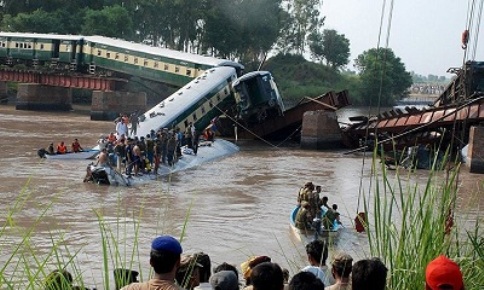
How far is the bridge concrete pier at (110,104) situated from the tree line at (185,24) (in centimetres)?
1814

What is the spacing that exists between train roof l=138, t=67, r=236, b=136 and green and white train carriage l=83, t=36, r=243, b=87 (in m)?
2.75

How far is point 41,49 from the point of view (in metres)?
57.6

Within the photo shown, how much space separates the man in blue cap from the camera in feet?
15.9

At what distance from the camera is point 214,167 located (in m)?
31.4

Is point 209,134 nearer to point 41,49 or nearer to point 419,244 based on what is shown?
point 41,49

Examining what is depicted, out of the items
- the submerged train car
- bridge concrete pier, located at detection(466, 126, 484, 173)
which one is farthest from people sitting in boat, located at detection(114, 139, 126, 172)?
the submerged train car

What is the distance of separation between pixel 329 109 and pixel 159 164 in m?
14.4

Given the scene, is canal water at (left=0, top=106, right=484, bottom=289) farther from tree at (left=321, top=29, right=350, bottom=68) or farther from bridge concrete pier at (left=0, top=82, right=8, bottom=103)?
tree at (left=321, top=29, right=350, bottom=68)

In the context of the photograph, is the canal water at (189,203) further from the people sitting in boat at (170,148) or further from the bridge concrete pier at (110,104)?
the bridge concrete pier at (110,104)

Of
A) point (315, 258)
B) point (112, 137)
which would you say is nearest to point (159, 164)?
point (112, 137)

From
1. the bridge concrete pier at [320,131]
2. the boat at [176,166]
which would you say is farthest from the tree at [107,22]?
the boat at [176,166]

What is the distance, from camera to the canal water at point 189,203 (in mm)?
14355

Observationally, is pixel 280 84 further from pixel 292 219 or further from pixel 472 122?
pixel 292 219

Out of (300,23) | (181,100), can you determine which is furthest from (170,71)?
(300,23)
